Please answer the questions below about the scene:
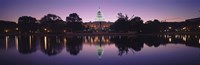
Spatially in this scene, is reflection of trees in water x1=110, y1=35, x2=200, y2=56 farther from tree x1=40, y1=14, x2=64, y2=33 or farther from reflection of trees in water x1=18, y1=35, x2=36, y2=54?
tree x1=40, y1=14, x2=64, y2=33

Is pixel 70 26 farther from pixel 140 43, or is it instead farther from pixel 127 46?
pixel 127 46

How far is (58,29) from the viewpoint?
8594 cm

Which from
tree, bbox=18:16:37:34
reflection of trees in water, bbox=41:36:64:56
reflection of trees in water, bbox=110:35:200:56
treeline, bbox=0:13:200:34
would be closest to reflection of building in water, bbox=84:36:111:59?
reflection of trees in water, bbox=110:35:200:56

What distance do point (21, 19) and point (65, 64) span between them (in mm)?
83682

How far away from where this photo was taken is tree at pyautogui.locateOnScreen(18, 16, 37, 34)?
87250 mm

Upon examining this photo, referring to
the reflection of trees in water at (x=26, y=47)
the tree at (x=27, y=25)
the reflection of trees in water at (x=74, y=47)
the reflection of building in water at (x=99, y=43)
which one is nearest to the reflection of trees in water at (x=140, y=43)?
the reflection of building in water at (x=99, y=43)

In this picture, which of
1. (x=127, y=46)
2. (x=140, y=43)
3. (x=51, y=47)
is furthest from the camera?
(x=140, y=43)

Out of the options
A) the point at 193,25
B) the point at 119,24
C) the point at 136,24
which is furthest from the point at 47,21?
the point at 193,25

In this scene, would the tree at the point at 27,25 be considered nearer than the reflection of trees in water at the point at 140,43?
No

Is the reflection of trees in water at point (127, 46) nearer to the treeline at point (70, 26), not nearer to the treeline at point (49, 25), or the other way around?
the treeline at point (70, 26)

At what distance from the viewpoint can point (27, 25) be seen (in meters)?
88.0

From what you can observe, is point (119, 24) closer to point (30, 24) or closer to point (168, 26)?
point (30, 24)

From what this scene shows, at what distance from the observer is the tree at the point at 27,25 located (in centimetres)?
8725

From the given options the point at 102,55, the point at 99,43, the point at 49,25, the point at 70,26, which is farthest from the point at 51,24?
the point at 102,55
